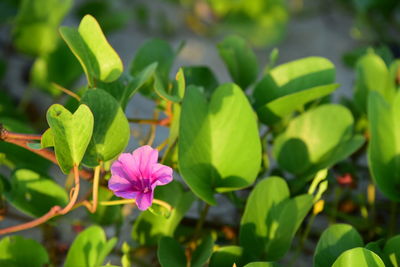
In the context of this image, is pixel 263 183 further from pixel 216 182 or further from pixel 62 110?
pixel 62 110

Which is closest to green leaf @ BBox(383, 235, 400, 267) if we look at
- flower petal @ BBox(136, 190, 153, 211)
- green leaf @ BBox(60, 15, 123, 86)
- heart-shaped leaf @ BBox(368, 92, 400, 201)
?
heart-shaped leaf @ BBox(368, 92, 400, 201)

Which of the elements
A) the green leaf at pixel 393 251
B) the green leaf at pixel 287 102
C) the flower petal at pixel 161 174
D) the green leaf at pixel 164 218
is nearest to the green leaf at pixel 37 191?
the green leaf at pixel 164 218

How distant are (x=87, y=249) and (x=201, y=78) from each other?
14.4 inches

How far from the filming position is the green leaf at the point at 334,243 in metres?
0.73

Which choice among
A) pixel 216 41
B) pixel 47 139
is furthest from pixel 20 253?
pixel 216 41

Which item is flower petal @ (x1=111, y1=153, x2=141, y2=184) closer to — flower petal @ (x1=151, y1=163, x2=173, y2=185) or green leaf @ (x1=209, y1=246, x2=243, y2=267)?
flower petal @ (x1=151, y1=163, x2=173, y2=185)

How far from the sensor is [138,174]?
26.6 inches

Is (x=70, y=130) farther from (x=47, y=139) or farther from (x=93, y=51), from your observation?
(x=93, y=51)

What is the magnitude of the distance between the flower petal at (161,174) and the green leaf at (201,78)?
33 cm

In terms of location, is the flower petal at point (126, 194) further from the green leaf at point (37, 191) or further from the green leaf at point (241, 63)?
the green leaf at point (241, 63)

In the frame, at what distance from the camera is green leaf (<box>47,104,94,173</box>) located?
66 centimetres

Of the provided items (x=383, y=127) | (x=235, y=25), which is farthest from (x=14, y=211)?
(x=235, y=25)

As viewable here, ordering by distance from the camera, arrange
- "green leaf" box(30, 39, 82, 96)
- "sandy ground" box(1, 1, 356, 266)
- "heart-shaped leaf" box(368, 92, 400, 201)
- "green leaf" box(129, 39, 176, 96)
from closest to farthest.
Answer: "heart-shaped leaf" box(368, 92, 400, 201) < "green leaf" box(129, 39, 176, 96) < "green leaf" box(30, 39, 82, 96) < "sandy ground" box(1, 1, 356, 266)

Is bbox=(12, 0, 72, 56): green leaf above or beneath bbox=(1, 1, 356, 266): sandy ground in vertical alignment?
above
